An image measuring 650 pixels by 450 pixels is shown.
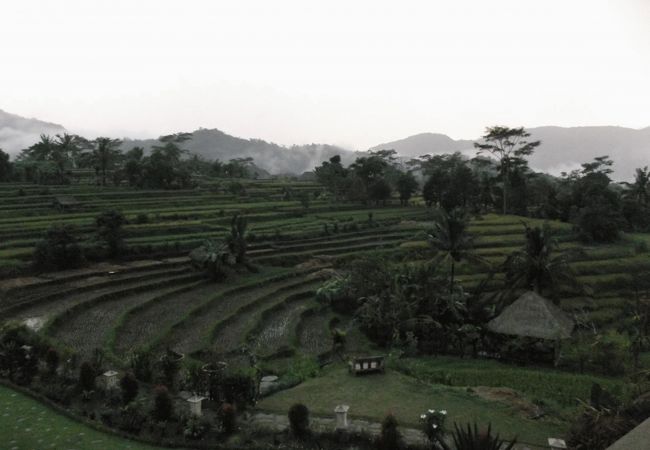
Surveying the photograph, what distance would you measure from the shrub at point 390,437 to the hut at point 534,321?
35.9ft

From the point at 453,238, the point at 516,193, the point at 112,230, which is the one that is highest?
the point at 516,193

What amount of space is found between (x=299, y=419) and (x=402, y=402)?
375 centimetres

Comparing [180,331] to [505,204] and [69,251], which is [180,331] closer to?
[69,251]

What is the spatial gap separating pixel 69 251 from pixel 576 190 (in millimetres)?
45369

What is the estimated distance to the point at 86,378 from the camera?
13000mm

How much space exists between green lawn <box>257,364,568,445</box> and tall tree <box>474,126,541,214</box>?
4110cm

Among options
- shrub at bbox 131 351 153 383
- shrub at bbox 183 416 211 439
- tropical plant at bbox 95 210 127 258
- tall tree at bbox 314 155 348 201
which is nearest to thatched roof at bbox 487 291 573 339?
shrub at bbox 183 416 211 439

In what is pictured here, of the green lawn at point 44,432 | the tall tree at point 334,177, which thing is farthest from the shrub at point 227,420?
the tall tree at point 334,177

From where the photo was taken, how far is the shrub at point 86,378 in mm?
12969

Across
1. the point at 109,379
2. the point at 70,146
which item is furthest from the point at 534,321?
the point at 70,146

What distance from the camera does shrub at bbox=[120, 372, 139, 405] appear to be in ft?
40.3

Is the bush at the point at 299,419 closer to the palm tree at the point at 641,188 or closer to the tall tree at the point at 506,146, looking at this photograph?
the tall tree at the point at 506,146

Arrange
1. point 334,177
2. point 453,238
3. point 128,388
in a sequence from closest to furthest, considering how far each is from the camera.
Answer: point 128,388 → point 453,238 → point 334,177

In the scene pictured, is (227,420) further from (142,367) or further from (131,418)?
(142,367)
